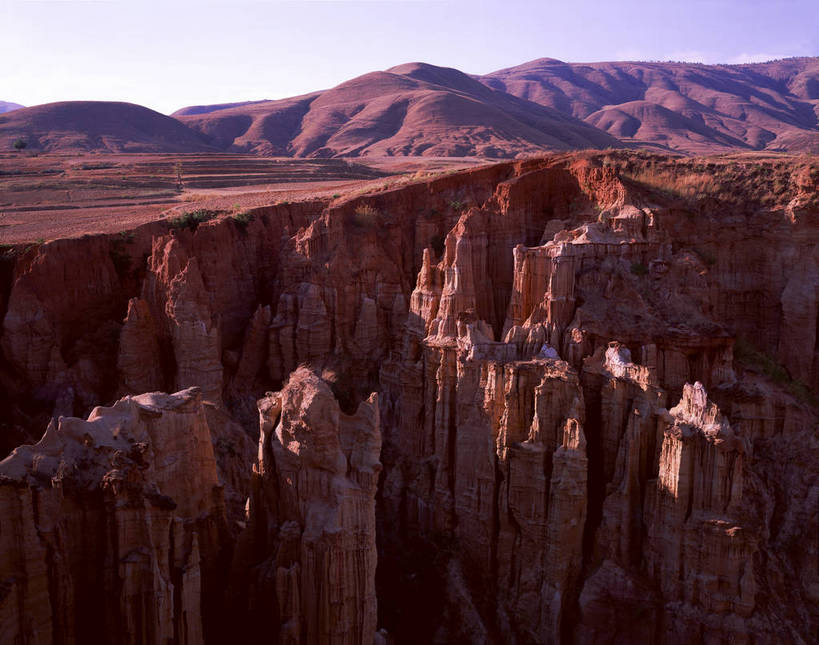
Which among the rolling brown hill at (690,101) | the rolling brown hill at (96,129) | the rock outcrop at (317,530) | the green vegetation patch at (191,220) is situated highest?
the rolling brown hill at (690,101)

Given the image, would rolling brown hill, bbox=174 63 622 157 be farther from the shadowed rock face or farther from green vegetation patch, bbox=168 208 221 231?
the shadowed rock face

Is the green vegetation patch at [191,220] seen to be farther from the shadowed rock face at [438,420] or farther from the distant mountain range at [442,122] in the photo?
the distant mountain range at [442,122]

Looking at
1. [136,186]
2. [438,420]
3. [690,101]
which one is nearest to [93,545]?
[438,420]

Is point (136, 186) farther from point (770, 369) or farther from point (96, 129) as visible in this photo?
point (96, 129)

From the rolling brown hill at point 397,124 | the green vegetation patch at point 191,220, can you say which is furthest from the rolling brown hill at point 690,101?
the green vegetation patch at point 191,220

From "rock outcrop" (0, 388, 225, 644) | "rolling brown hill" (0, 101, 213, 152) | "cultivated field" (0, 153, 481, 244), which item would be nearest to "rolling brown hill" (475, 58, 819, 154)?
"cultivated field" (0, 153, 481, 244)

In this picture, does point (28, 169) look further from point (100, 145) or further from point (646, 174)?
point (646, 174)
